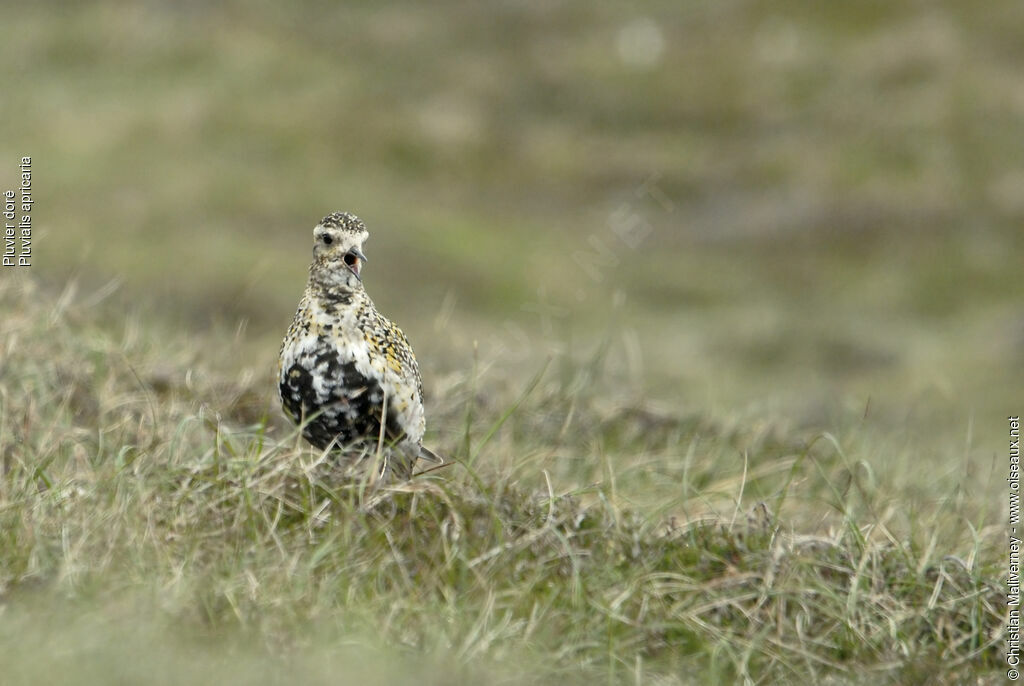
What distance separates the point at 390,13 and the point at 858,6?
40.0 ft

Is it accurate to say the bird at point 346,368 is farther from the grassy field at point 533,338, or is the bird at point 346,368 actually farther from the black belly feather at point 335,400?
the grassy field at point 533,338

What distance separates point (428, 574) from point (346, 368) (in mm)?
837

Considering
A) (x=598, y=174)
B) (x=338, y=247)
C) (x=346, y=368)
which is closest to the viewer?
(x=346, y=368)

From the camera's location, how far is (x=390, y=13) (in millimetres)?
35219

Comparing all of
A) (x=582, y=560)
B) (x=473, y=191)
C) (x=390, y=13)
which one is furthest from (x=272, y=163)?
(x=582, y=560)

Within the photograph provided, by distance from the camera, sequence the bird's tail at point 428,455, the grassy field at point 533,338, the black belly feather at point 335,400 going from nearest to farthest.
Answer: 1. the grassy field at point 533,338
2. the black belly feather at point 335,400
3. the bird's tail at point 428,455

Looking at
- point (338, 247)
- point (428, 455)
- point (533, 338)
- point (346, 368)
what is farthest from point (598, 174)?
point (346, 368)

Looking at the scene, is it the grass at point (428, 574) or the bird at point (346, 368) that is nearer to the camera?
the grass at point (428, 574)

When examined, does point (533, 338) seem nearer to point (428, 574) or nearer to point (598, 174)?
point (428, 574)

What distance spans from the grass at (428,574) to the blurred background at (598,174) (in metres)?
5.88

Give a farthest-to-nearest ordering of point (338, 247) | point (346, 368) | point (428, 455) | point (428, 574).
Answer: point (428, 455) < point (338, 247) < point (346, 368) < point (428, 574)

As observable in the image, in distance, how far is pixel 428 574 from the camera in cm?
491

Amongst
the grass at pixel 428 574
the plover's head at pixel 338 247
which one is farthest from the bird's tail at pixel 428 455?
the plover's head at pixel 338 247

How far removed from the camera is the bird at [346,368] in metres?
5.11
